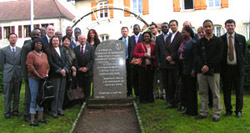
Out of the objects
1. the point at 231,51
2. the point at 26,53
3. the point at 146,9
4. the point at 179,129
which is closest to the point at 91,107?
the point at 26,53

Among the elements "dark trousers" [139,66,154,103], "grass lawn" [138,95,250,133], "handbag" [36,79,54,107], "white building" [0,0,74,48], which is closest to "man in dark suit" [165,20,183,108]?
"grass lawn" [138,95,250,133]

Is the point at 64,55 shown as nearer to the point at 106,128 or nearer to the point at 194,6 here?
the point at 106,128

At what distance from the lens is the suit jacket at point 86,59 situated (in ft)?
26.3

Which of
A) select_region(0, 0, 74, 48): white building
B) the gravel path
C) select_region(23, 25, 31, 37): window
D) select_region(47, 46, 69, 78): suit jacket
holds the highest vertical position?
select_region(0, 0, 74, 48): white building

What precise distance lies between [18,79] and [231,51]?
17.4ft

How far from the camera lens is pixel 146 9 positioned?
2123 centimetres

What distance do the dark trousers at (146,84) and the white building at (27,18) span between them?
2846 cm

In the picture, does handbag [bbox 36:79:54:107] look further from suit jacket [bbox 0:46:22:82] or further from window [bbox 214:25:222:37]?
window [bbox 214:25:222:37]

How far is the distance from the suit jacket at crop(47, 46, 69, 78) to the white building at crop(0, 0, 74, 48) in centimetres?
2880

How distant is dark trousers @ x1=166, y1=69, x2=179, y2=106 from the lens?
736 cm

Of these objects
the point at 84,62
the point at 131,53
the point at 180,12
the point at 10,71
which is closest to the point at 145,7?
Result: the point at 180,12

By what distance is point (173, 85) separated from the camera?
24.4ft

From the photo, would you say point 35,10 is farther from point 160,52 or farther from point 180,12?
point 160,52

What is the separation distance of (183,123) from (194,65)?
1348 millimetres
